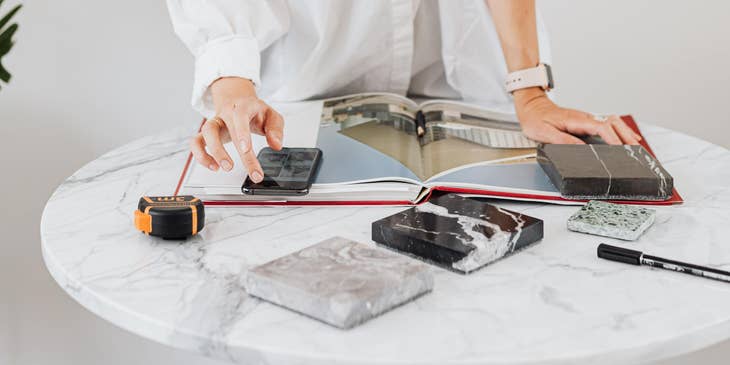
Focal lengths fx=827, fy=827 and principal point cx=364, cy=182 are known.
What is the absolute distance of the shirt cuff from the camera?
3.91 feet

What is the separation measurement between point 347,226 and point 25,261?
40.7 inches

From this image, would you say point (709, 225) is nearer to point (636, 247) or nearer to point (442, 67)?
point (636, 247)

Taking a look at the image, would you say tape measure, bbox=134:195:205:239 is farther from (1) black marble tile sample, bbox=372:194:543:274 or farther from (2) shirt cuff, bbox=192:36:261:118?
(2) shirt cuff, bbox=192:36:261:118

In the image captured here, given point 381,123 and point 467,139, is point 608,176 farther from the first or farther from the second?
point 381,123

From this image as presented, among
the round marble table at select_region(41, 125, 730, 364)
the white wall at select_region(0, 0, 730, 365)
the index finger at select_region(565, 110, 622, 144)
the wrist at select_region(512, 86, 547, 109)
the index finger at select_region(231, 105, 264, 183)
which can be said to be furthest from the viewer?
the white wall at select_region(0, 0, 730, 365)

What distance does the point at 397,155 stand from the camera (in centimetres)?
109

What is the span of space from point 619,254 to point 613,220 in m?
0.09

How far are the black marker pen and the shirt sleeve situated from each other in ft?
1.95

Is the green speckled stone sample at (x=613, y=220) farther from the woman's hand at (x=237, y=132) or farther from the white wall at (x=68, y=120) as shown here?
the white wall at (x=68, y=120)

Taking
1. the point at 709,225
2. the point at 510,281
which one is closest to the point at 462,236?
the point at 510,281

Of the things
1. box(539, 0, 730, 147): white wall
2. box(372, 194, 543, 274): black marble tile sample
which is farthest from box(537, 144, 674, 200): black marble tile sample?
box(539, 0, 730, 147): white wall

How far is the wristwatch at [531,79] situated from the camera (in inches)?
55.0

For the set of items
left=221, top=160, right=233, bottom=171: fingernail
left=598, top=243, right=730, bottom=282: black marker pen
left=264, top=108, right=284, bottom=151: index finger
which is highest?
left=264, top=108, right=284, bottom=151: index finger

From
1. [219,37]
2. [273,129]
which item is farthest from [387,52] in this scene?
[273,129]
